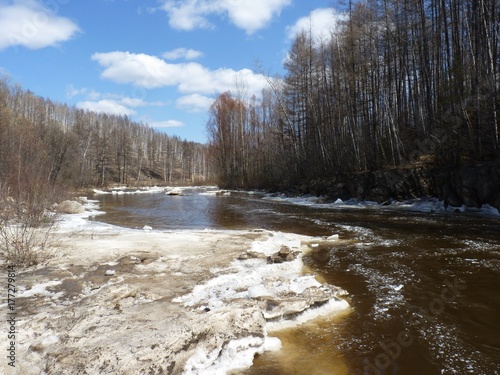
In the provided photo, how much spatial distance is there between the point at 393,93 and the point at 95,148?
6479 cm

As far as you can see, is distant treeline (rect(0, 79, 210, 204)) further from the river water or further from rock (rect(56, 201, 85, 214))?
the river water

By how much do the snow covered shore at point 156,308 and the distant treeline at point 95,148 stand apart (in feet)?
40.8

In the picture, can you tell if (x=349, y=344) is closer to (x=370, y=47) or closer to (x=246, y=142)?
(x=370, y=47)

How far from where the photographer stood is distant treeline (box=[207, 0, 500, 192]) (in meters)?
15.9

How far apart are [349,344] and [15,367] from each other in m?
3.31

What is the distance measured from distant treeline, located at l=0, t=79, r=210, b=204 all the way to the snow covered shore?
12428 mm

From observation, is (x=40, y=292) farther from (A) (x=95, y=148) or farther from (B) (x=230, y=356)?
(A) (x=95, y=148)

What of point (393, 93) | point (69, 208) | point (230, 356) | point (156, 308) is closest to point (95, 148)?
point (69, 208)

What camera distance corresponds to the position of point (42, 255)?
240 inches

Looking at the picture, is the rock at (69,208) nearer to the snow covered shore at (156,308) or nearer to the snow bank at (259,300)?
the snow covered shore at (156,308)

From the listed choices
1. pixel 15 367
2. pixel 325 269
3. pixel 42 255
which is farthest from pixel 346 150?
pixel 15 367

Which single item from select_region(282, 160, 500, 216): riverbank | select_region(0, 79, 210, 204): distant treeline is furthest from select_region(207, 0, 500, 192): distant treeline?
select_region(0, 79, 210, 204): distant treeline

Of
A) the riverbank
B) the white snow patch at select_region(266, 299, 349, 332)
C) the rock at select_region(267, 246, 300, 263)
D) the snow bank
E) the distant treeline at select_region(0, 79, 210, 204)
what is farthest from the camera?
the distant treeline at select_region(0, 79, 210, 204)

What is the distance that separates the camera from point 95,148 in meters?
70.2
